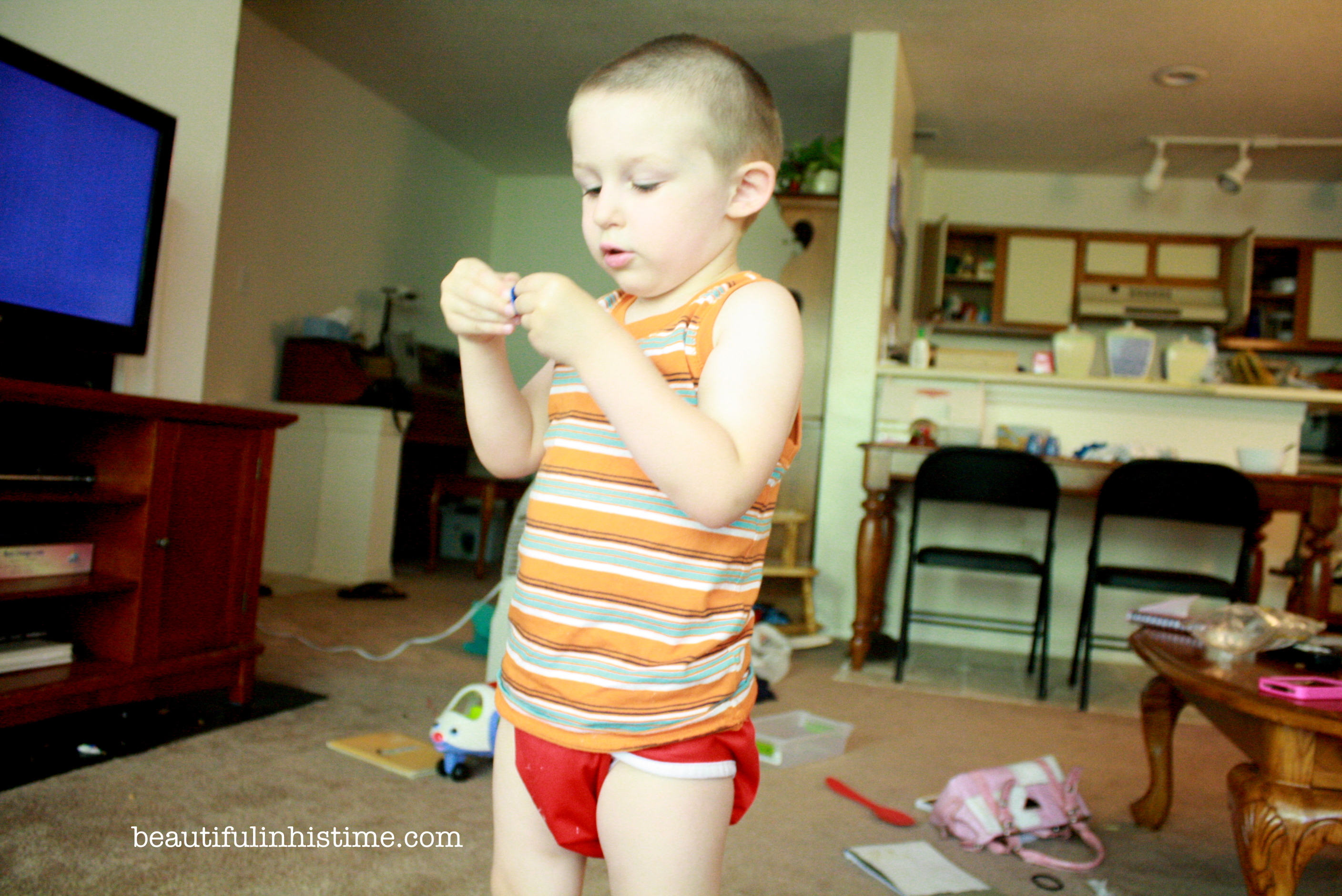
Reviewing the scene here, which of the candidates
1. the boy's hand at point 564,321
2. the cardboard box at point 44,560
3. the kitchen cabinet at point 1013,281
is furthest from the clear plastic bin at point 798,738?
the kitchen cabinet at point 1013,281

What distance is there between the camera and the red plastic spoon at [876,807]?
1.73 metres

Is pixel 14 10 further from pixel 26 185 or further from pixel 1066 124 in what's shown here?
pixel 1066 124

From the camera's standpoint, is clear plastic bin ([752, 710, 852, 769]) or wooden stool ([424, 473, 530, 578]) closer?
clear plastic bin ([752, 710, 852, 769])

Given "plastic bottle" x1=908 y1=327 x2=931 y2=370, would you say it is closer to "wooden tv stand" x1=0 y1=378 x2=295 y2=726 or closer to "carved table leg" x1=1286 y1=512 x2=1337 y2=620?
"carved table leg" x1=1286 y1=512 x2=1337 y2=620

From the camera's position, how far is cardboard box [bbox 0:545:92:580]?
1.72m

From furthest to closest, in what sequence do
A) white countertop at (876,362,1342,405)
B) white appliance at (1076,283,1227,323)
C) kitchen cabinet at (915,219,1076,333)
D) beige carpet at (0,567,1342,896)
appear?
1. kitchen cabinet at (915,219,1076,333)
2. white appliance at (1076,283,1227,323)
3. white countertop at (876,362,1342,405)
4. beige carpet at (0,567,1342,896)

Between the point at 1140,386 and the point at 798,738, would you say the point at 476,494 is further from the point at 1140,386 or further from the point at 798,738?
the point at 1140,386

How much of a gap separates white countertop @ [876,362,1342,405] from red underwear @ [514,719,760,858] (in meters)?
2.98

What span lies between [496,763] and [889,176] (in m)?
3.59

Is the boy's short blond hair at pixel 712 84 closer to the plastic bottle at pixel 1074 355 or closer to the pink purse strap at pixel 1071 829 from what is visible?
the pink purse strap at pixel 1071 829

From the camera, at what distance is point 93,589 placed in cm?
175

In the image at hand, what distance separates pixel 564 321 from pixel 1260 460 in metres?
3.16

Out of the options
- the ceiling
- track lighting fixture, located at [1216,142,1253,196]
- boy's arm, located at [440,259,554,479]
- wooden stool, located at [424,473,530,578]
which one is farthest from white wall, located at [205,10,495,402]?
track lighting fixture, located at [1216,142,1253,196]

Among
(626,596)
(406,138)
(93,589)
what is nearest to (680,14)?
(406,138)
